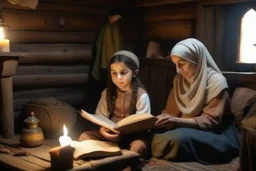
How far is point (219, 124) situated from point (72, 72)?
233 cm

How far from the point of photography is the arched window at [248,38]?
15.1ft

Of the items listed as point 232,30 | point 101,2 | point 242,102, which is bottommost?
point 242,102

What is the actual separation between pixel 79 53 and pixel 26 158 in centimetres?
Answer: 222

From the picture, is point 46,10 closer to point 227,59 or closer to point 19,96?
point 19,96

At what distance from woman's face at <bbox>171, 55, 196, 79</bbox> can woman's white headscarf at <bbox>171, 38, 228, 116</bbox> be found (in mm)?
33

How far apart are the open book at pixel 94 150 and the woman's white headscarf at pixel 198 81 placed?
3.06 feet

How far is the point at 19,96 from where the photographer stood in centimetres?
505

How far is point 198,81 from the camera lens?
4047 mm

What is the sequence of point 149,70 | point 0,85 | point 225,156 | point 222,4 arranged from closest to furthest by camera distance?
1. point 225,156
2. point 0,85
3. point 222,4
4. point 149,70

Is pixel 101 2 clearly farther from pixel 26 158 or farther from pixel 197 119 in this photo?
pixel 26 158

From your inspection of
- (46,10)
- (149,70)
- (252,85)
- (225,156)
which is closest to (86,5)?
(46,10)

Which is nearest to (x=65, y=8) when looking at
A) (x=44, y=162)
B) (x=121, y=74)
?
(x=121, y=74)

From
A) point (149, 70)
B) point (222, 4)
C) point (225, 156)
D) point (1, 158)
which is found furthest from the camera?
point (149, 70)

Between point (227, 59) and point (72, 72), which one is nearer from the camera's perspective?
point (227, 59)
